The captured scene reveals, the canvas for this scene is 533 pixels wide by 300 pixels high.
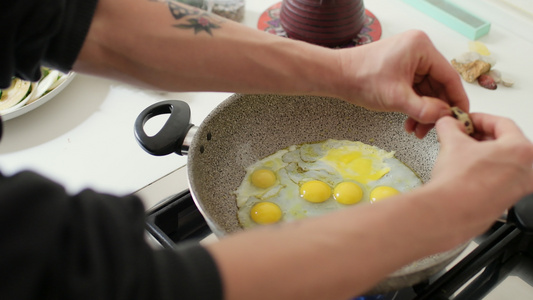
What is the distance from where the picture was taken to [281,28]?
141 centimetres

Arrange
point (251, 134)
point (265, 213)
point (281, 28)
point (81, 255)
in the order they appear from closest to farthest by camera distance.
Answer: point (81, 255)
point (265, 213)
point (251, 134)
point (281, 28)

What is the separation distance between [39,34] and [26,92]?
60cm

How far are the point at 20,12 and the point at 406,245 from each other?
0.55 metres

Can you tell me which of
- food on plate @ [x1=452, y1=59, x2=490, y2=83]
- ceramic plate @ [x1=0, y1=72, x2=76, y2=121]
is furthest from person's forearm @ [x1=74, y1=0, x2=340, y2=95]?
food on plate @ [x1=452, y1=59, x2=490, y2=83]

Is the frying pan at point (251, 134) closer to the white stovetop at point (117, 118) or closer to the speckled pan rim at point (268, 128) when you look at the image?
the speckled pan rim at point (268, 128)

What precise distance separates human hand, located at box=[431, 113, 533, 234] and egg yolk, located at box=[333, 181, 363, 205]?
362 millimetres

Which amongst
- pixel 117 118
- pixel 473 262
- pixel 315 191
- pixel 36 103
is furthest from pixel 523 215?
pixel 36 103

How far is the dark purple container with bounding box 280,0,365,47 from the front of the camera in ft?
4.14

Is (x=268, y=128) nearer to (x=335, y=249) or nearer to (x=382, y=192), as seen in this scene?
(x=382, y=192)

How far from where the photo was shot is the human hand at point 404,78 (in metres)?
0.81

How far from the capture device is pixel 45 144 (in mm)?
1154

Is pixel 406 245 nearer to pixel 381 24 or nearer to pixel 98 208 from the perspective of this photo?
pixel 98 208

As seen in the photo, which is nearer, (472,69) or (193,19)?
(193,19)

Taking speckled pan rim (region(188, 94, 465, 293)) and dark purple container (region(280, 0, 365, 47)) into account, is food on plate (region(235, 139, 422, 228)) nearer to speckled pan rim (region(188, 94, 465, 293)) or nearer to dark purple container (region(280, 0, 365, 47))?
speckled pan rim (region(188, 94, 465, 293))
